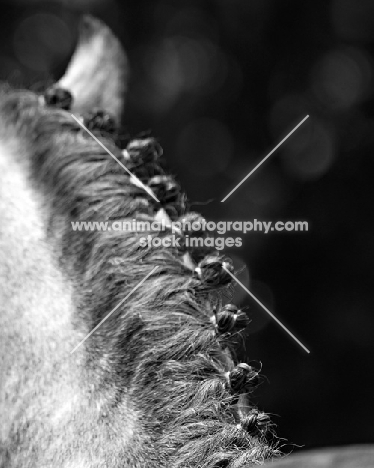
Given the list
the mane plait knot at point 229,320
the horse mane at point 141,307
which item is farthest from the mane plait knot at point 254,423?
the mane plait knot at point 229,320

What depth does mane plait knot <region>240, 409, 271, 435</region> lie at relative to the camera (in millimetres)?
837

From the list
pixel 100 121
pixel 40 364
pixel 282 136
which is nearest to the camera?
pixel 40 364

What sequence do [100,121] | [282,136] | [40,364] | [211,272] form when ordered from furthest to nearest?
[282,136] → [100,121] → [211,272] → [40,364]

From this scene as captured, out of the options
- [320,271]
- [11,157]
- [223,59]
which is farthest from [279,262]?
[11,157]

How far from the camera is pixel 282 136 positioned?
164 inches

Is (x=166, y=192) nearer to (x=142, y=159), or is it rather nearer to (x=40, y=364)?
(x=142, y=159)

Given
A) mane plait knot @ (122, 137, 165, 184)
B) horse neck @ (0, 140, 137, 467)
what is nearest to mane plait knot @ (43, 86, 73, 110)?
mane plait knot @ (122, 137, 165, 184)

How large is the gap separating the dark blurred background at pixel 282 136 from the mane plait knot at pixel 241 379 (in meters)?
3.11

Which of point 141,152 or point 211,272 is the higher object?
point 141,152

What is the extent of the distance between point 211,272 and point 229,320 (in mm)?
76

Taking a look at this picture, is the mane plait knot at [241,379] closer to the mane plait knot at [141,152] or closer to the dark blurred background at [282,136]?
the mane plait knot at [141,152]

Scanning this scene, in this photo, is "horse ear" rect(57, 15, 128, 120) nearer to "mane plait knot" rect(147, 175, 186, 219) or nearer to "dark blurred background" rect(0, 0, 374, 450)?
"mane plait knot" rect(147, 175, 186, 219)

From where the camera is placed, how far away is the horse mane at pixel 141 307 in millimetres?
821

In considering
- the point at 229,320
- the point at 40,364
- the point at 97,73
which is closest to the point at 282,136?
the point at 97,73
